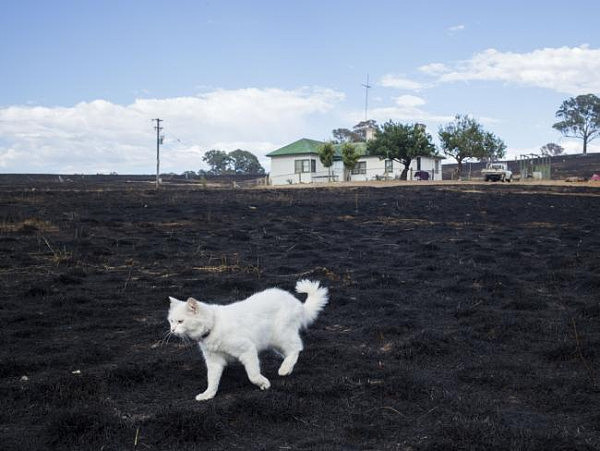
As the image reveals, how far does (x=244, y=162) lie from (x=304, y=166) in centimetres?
6756

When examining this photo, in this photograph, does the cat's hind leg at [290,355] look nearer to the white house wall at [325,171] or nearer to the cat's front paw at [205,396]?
the cat's front paw at [205,396]

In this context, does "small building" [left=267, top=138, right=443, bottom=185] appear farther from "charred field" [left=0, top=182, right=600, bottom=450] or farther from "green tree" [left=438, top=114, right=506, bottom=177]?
"charred field" [left=0, top=182, right=600, bottom=450]

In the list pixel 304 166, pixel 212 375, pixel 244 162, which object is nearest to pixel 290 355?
pixel 212 375

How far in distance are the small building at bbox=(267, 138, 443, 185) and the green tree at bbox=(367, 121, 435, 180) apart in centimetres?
442

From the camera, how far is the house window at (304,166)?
70.5 meters

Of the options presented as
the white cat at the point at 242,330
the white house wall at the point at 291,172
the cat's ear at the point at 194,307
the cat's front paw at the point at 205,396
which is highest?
the white house wall at the point at 291,172

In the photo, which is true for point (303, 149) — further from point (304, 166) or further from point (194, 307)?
point (194, 307)

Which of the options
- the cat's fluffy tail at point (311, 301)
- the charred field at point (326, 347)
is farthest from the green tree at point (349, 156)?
the cat's fluffy tail at point (311, 301)

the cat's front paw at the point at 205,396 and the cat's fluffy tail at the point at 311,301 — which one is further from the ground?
the cat's fluffy tail at the point at 311,301

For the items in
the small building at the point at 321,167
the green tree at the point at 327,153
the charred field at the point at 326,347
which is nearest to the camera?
the charred field at the point at 326,347

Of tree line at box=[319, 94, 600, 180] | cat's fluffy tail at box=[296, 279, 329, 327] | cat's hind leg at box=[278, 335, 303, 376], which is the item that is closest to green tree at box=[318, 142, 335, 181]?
tree line at box=[319, 94, 600, 180]

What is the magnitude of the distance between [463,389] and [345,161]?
56436 mm

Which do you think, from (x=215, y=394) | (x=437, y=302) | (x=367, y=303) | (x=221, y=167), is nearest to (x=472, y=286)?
(x=437, y=302)

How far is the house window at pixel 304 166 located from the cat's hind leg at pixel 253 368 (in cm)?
6491
